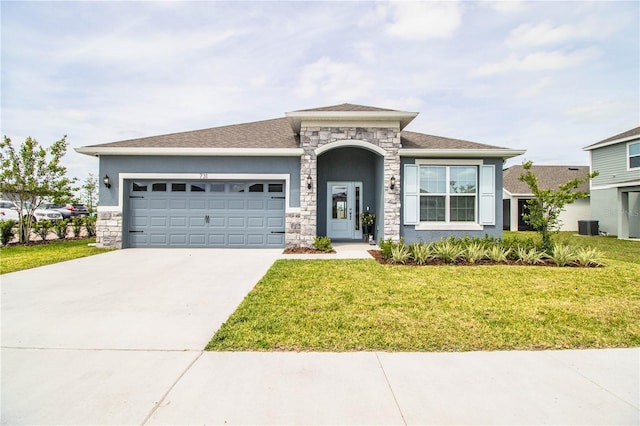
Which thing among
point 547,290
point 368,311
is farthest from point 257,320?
point 547,290

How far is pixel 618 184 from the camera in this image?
1466cm

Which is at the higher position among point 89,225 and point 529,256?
point 89,225

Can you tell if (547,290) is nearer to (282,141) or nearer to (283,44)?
(282,141)

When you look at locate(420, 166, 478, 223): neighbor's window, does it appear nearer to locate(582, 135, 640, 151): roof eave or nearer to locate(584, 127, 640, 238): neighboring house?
locate(584, 127, 640, 238): neighboring house

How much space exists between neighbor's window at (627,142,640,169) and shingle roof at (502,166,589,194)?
5.43 meters

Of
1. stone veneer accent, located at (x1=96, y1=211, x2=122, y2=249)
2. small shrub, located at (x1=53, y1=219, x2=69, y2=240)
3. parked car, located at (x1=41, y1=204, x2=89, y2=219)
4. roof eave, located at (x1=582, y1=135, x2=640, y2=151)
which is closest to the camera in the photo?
stone veneer accent, located at (x1=96, y1=211, x2=122, y2=249)

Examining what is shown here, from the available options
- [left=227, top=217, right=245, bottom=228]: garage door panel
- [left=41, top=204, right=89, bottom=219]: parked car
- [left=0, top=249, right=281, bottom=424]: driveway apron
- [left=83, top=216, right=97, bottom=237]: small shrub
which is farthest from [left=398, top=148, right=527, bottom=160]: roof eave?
[left=41, top=204, right=89, bottom=219]: parked car

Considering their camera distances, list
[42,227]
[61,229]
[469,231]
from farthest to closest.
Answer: [61,229] < [42,227] < [469,231]

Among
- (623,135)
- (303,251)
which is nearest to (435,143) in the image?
(303,251)

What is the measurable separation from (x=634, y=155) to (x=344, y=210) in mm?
14788

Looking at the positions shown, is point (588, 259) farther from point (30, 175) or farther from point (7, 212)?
point (7, 212)

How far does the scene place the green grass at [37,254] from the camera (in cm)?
751

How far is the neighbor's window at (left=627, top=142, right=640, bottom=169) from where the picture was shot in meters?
14.8

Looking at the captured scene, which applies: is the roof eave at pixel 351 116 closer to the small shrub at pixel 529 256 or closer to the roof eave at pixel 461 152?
the roof eave at pixel 461 152
